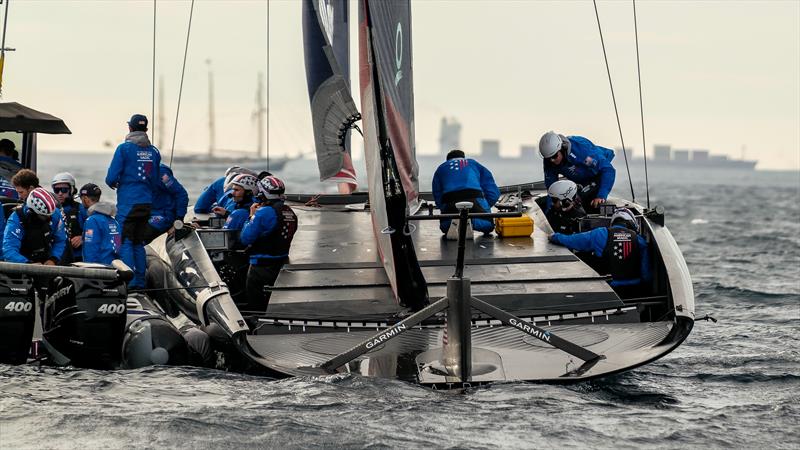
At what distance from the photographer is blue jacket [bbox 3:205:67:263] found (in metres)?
8.72

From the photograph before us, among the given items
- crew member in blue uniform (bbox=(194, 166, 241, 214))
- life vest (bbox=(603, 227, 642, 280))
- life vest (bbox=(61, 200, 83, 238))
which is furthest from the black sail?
crew member in blue uniform (bbox=(194, 166, 241, 214))

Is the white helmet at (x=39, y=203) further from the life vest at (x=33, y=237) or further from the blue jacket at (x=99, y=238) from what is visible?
the blue jacket at (x=99, y=238)

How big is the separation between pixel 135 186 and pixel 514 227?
341 cm

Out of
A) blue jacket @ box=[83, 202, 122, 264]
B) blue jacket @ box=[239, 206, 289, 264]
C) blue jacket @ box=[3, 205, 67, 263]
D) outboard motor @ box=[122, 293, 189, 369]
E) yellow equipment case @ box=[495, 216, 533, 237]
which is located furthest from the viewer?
yellow equipment case @ box=[495, 216, 533, 237]

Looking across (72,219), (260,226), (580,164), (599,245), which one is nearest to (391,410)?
(260,226)

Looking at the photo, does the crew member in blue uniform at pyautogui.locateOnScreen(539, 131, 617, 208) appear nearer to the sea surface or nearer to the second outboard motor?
the sea surface

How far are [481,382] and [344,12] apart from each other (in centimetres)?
775

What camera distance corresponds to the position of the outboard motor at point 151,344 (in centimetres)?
843

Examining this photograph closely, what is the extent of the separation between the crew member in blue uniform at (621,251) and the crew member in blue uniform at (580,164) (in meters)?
1.66

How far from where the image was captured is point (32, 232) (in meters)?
8.96

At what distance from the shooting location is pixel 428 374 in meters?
7.48

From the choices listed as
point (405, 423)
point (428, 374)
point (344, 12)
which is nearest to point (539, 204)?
point (344, 12)

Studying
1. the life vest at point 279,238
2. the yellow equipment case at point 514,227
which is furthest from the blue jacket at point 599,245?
the life vest at point 279,238

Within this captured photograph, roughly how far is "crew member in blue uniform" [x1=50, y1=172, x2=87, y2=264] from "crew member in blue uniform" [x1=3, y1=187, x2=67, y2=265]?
1.26m
